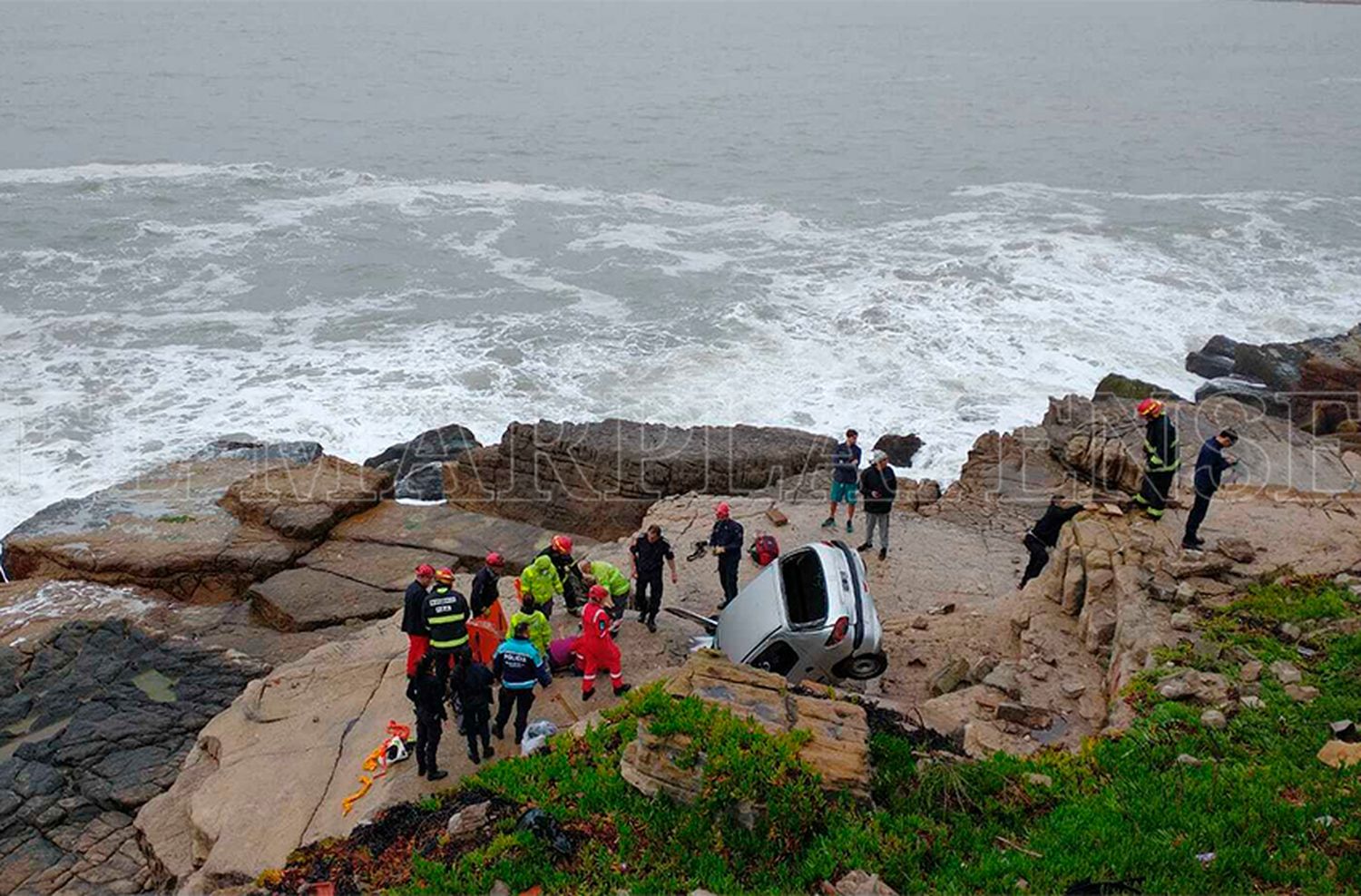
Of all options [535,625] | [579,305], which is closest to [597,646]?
[535,625]

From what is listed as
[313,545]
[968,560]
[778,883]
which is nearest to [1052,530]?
[968,560]

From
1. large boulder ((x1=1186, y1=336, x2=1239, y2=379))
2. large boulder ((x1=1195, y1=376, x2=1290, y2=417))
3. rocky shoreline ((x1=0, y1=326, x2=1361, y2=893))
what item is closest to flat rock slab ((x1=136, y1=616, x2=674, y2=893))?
rocky shoreline ((x1=0, y1=326, x2=1361, y2=893))

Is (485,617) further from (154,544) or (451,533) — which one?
(154,544)

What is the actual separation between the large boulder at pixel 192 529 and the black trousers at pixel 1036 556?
33.9 ft

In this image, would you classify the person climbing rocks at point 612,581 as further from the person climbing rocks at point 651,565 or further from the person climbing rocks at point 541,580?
the person climbing rocks at point 541,580

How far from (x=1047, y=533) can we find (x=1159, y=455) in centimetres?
151

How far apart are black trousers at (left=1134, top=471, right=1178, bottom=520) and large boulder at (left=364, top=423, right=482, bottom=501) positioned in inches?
488

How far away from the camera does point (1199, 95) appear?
7188 cm

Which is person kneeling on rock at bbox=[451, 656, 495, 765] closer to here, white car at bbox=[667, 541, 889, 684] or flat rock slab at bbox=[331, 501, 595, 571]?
white car at bbox=[667, 541, 889, 684]

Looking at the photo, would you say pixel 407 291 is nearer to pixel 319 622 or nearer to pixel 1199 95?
pixel 319 622

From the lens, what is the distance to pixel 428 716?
27.6 feet

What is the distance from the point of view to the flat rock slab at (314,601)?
13859 millimetres

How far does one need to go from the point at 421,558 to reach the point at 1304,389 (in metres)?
19.5

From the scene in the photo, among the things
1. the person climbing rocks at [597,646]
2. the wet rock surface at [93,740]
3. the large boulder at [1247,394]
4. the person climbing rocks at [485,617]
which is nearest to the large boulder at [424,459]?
the wet rock surface at [93,740]
